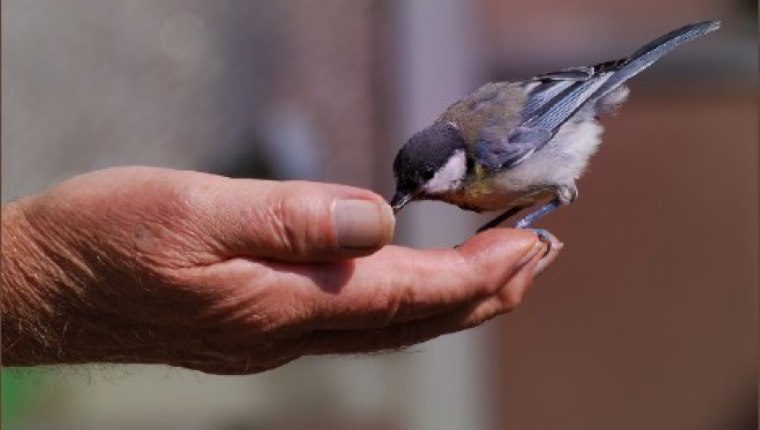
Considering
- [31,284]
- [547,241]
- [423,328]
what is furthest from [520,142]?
[31,284]

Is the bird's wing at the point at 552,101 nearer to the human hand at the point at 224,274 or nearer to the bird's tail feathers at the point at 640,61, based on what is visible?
the bird's tail feathers at the point at 640,61

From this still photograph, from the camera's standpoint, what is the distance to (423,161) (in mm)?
2914

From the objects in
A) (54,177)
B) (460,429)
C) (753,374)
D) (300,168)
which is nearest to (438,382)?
(460,429)

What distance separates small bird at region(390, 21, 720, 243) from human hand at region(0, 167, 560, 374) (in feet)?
1.79

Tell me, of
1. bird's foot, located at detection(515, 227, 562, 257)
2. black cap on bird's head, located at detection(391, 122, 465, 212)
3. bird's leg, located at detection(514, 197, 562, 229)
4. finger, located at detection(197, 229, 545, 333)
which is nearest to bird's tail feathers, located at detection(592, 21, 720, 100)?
bird's leg, located at detection(514, 197, 562, 229)

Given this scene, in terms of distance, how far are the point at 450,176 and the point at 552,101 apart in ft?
1.23

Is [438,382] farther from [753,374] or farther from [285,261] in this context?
[285,261]

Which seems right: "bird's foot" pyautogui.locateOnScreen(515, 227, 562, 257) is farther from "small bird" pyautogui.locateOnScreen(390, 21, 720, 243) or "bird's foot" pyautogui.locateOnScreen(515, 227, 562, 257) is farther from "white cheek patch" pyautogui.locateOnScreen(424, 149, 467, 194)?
"white cheek patch" pyautogui.locateOnScreen(424, 149, 467, 194)

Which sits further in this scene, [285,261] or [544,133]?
[544,133]

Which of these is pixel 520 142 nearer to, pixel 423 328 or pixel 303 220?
pixel 423 328

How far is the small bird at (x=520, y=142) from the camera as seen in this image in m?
2.96

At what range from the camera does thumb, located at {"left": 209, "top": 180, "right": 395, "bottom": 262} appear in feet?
6.51

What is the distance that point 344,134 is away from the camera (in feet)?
16.8

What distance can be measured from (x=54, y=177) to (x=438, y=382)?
186cm
